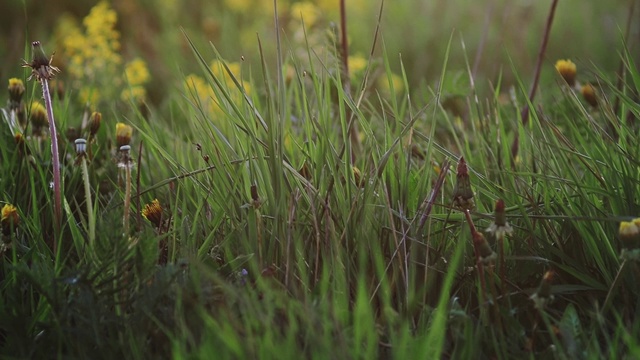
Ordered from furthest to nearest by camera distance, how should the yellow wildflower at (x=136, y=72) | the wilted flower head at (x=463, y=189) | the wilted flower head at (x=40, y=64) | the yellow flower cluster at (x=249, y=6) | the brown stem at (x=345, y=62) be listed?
the yellow flower cluster at (x=249, y=6) → the yellow wildflower at (x=136, y=72) → the brown stem at (x=345, y=62) → the wilted flower head at (x=40, y=64) → the wilted flower head at (x=463, y=189)

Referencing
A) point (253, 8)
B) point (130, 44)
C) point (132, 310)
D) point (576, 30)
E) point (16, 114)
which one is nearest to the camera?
point (132, 310)

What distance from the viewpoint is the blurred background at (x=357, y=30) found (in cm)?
402

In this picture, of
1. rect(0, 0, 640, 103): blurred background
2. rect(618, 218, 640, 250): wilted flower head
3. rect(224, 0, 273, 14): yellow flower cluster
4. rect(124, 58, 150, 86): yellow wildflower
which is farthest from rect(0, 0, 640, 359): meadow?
rect(224, 0, 273, 14): yellow flower cluster

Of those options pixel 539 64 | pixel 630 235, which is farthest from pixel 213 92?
pixel 630 235

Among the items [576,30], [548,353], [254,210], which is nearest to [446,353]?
[548,353]

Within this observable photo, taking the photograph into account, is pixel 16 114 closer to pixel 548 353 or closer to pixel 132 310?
pixel 132 310

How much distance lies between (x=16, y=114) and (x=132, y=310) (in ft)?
2.71

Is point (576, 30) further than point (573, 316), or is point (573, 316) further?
point (576, 30)

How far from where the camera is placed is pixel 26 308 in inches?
51.9

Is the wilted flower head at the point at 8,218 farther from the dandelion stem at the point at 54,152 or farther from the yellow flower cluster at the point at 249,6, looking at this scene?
the yellow flower cluster at the point at 249,6

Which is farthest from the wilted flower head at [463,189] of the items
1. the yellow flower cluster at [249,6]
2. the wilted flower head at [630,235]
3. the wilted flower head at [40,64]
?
the yellow flower cluster at [249,6]

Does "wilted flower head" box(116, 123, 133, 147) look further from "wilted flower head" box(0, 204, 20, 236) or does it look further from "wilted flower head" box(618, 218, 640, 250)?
"wilted flower head" box(618, 218, 640, 250)

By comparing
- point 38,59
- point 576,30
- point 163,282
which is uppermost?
point 38,59

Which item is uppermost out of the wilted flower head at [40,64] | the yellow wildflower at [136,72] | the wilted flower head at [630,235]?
the wilted flower head at [40,64]
